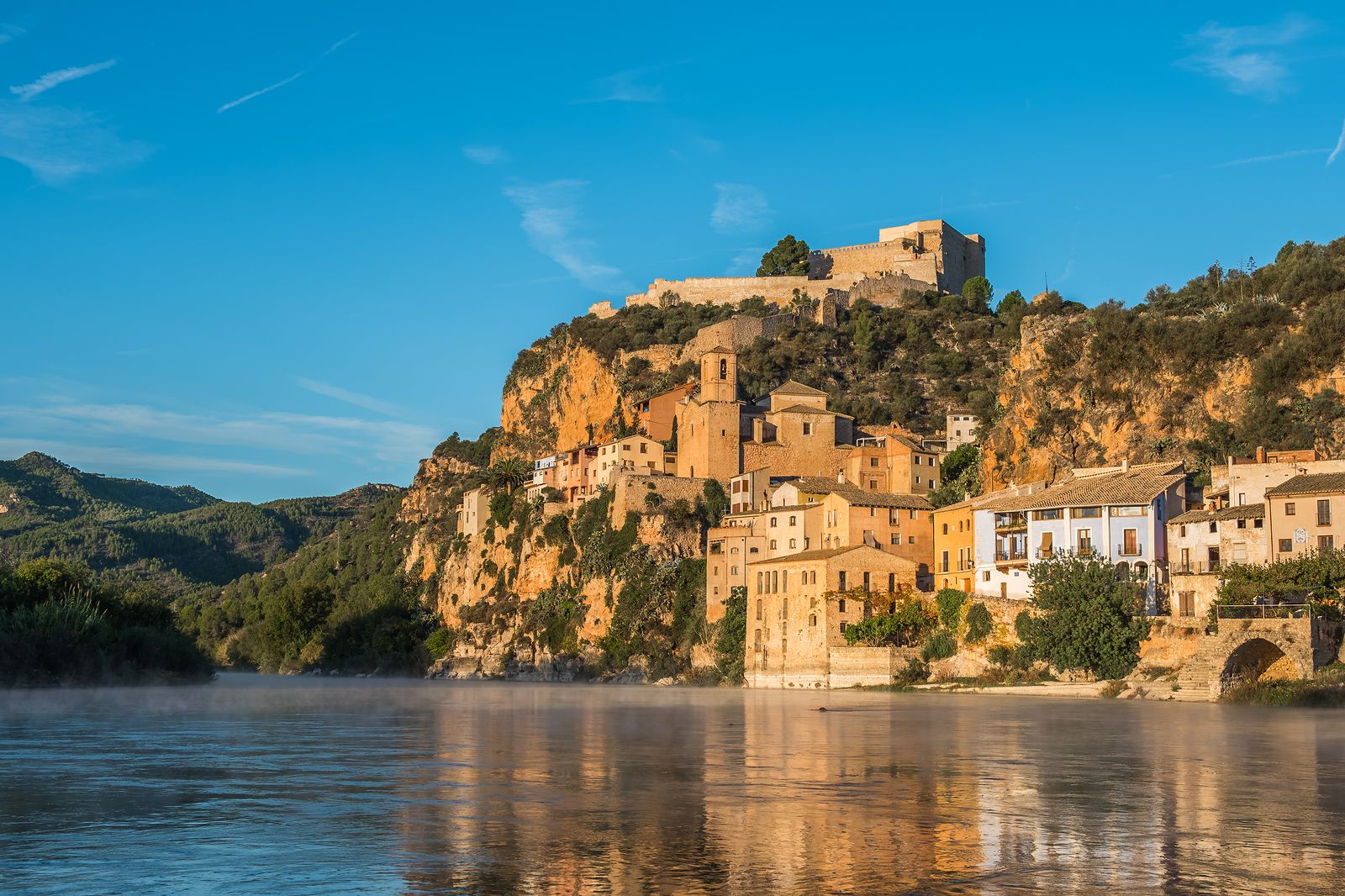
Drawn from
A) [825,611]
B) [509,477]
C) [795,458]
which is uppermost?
[509,477]

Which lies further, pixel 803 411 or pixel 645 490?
pixel 803 411

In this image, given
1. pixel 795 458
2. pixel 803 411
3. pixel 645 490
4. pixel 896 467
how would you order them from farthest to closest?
pixel 803 411
pixel 795 458
pixel 645 490
pixel 896 467

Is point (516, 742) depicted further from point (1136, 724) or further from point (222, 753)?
point (1136, 724)

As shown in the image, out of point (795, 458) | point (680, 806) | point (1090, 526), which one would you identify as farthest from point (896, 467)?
point (680, 806)

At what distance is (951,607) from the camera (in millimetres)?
61469

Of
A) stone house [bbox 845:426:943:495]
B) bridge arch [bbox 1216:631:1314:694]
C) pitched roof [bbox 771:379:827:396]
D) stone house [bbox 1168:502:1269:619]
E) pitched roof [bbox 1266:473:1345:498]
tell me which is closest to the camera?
bridge arch [bbox 1216:631:1314:694]

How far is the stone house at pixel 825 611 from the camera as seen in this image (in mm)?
63844

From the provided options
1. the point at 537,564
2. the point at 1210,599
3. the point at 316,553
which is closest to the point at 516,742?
the point at 1210,599

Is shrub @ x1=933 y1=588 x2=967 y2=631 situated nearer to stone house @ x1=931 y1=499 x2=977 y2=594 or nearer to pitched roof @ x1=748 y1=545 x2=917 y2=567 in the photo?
stone house @ x1=931 y1=499 x2=977 y2=594

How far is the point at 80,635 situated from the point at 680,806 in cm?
5078

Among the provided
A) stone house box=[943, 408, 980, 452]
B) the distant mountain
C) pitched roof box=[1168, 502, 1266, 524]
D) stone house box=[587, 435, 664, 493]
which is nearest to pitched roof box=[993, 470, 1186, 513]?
pitched roof box=[1168, 502, 1266, 524]

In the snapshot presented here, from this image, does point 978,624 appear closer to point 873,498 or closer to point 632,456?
point 873,498

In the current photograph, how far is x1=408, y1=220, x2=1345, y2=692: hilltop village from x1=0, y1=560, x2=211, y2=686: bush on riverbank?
2613cm

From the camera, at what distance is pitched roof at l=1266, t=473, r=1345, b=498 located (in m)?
52.4
